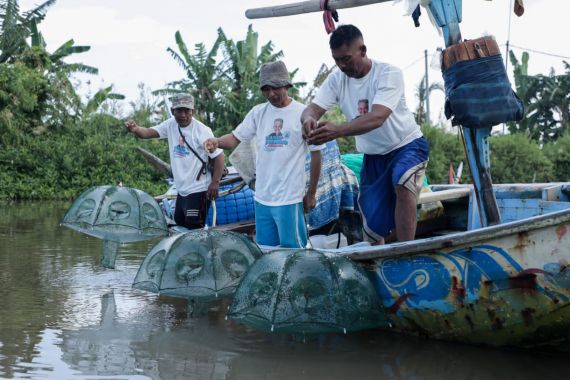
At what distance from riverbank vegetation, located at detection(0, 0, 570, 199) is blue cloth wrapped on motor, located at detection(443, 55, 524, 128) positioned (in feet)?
48.0

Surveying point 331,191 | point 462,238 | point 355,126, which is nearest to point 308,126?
point 355,126

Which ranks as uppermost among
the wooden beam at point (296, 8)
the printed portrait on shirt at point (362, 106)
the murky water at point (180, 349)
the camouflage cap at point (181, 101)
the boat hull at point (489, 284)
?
the wooden beam at point (296, 8)

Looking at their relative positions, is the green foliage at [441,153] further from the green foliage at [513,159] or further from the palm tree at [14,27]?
the palm tree at [14,27]

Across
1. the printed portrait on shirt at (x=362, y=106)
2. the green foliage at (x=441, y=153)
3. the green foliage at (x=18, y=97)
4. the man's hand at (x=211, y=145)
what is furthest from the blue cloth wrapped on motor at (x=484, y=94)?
the green foliage at (x=441, y=153)

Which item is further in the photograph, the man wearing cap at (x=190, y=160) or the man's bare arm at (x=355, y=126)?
the man wearing cap at (x=190, y=160)

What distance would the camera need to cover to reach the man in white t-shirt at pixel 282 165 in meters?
4.79

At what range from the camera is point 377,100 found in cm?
430

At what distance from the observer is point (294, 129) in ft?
15.7

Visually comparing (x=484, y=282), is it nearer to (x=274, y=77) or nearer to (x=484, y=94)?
(x=484, y=94)

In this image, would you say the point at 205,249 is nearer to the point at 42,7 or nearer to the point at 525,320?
the point at 525,320

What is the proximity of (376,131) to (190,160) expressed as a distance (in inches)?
85.8

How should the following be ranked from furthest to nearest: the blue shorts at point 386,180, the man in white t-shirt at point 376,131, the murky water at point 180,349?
the blue shorts at point 386,180 → the man in white t-shirt at point 376,131 → the murky water at point 180,349

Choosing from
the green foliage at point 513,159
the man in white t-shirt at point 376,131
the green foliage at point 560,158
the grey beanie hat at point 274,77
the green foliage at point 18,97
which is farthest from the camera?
the green foliage at point 560,158

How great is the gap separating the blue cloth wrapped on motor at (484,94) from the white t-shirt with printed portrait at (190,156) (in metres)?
2.52
